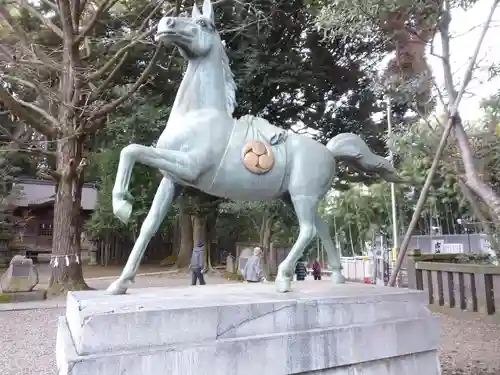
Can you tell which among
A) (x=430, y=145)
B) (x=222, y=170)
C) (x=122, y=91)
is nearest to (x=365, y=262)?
(x=122, y=91)

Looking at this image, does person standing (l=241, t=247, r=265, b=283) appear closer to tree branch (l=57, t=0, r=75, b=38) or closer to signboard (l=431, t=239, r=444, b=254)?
tree branch (l=57, t=0, r=75, b=38)

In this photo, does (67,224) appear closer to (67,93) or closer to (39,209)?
(67,93)

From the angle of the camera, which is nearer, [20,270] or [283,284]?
[283,284]

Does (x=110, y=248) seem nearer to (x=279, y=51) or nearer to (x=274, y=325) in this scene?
(x=279, y=51)

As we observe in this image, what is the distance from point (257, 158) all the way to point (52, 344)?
4875mm

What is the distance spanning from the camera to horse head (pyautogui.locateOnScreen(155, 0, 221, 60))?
3174mm

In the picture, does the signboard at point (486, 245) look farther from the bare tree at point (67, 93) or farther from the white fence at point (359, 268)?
the bare tree at point (67, 93)

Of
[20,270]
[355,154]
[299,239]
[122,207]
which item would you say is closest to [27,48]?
[20,270]

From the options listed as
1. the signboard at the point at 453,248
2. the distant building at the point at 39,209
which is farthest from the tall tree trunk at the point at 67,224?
the distant building at the point at 39,209

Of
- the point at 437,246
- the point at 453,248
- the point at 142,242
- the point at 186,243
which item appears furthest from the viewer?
the point at 186,243

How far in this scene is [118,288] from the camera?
3154 millimetres

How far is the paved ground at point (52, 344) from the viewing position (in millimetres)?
5129

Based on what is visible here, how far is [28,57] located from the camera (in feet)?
29.3

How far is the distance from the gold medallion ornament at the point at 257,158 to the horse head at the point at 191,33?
0.83 m
